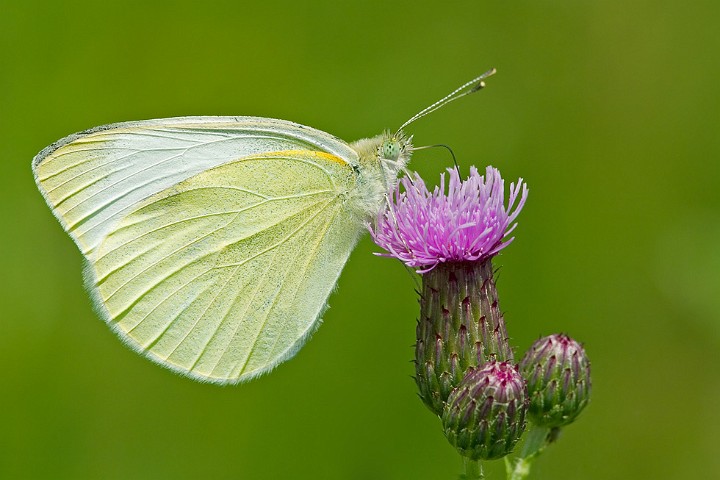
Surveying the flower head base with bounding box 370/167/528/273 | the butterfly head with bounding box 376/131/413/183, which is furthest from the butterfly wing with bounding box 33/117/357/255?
the flower head base with bounding box 370/167/528/273

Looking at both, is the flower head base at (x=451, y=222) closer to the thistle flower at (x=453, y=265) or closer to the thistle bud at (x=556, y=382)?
the thistle flower at (x=453, y=265)

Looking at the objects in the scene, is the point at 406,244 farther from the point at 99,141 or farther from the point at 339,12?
the point at 339,12

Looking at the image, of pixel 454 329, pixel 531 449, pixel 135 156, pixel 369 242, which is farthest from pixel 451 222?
pixel 369 242

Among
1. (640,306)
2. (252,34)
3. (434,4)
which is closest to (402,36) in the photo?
(434,4)

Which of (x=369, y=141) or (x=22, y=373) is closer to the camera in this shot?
(x=369, y=141)

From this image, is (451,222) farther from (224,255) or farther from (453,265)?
(224,255)

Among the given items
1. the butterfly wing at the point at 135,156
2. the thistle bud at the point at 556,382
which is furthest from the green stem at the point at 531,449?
the butterfly wing at the point at 135,156
